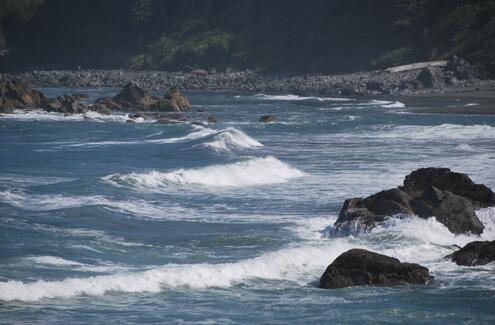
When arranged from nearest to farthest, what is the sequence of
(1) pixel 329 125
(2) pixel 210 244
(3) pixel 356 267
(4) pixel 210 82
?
(3) pixel 356 267, (2) pixel 210 244, (1) pixel 329 125, (4) pixel 210 82

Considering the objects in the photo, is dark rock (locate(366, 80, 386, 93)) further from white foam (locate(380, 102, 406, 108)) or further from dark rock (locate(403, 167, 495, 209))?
dark rock (locate(403, 167, 495, 209))

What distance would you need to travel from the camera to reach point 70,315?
586 inches

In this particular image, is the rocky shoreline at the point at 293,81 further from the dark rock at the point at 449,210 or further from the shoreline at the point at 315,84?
the dark rock at the point at 449,210

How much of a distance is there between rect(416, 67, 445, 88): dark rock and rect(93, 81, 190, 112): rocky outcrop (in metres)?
20.2

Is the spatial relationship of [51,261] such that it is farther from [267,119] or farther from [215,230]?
[267,119]

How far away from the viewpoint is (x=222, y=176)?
31.4m

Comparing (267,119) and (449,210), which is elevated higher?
(267,119)

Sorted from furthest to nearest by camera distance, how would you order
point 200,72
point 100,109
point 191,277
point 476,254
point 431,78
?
1. point 200,72
2. point 431,78
3. point 100,109
4. point 476,254
5. point 191,277

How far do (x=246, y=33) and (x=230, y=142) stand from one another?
59.6 metres

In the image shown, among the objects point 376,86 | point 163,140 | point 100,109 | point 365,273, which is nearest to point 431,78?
point 376,86

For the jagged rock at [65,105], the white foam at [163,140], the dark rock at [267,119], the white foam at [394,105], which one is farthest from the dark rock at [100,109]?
the white foam at [394,105]

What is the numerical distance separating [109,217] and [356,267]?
8.45m

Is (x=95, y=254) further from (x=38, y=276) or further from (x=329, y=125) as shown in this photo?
(x=329, y=125)

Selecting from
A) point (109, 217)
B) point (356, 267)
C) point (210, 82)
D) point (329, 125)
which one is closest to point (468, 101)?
point (329, 125)
